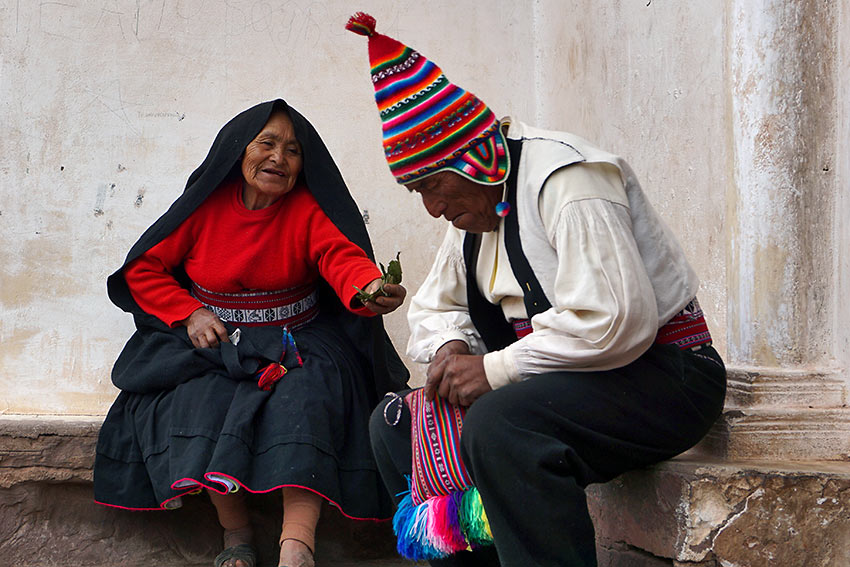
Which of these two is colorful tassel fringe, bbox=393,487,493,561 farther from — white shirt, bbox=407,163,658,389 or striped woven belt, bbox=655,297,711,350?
striped woven belt, bbox=655,297,711,350

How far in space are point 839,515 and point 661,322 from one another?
2.19ft

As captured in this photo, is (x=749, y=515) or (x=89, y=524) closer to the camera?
(x=749, y=515)

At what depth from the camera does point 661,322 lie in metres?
2.17

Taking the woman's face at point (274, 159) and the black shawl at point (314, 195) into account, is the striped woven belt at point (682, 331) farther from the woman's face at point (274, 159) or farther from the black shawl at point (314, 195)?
the woman's face at point (274, 159)

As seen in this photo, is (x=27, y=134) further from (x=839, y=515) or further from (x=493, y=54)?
(x=839, y=515)

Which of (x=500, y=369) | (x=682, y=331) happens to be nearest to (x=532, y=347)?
(x=500, y=369)

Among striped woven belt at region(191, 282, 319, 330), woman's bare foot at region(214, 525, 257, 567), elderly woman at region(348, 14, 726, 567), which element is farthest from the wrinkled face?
woman's bare foot at region(214, 525, 257, 567)

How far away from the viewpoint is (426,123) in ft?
7.22

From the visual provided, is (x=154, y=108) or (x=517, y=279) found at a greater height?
(x=154, y=108)

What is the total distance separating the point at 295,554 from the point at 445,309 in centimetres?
94

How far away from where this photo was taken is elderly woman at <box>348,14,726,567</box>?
2.00m

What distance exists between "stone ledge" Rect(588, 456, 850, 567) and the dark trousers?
118 mm

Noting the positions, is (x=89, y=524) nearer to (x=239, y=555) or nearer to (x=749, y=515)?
(x=239, y=555)

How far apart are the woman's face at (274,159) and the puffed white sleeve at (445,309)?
40.6 inches
